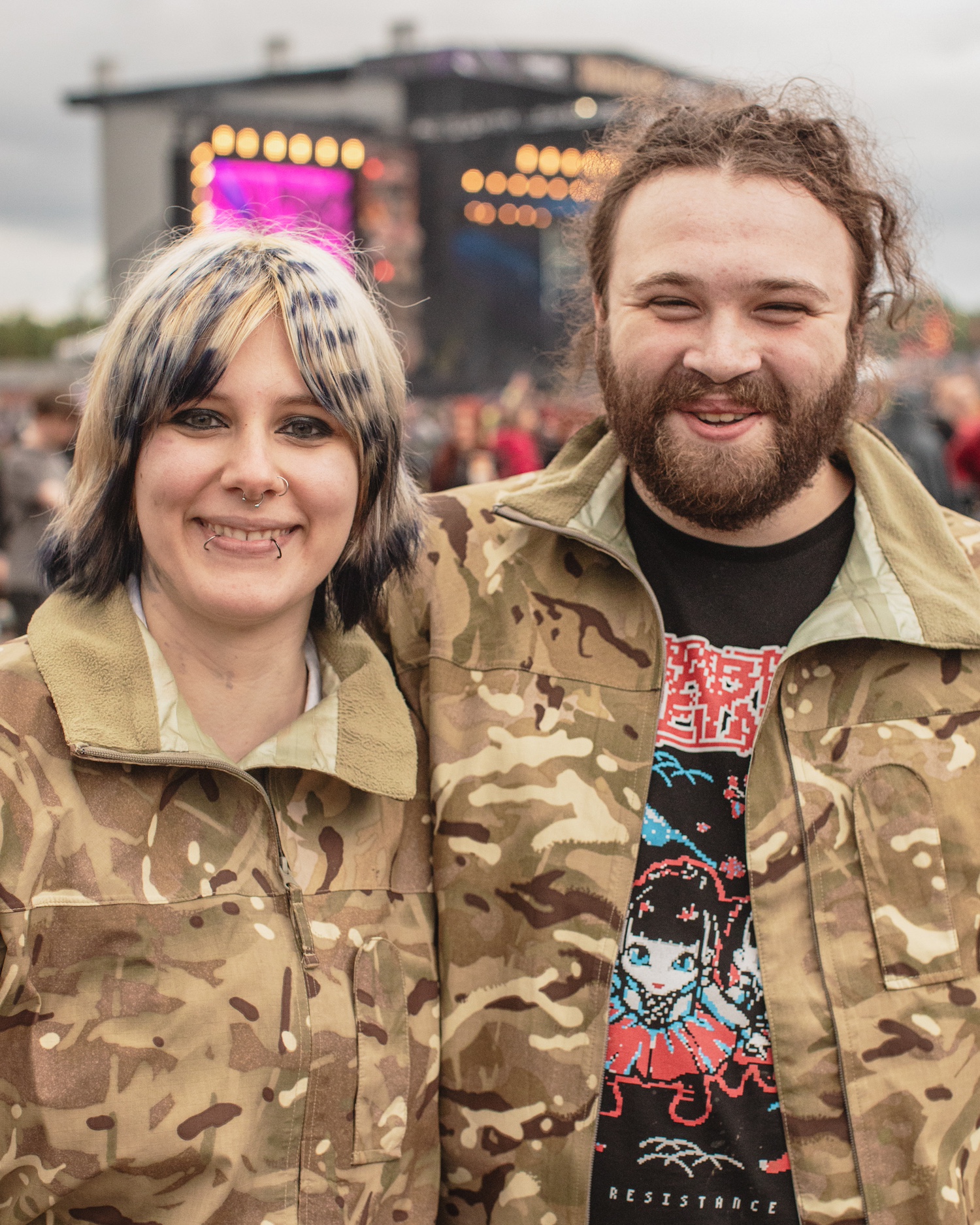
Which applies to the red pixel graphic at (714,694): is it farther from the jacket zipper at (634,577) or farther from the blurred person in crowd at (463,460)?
the blurred person in crowd at (463,460)

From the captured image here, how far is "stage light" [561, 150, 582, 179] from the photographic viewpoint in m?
17.6

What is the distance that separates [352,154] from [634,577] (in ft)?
44.1

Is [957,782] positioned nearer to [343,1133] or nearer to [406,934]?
[406,934]

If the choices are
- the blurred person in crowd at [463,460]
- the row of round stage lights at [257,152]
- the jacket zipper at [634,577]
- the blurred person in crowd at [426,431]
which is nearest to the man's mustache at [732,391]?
the jacket zipper at [634,577]

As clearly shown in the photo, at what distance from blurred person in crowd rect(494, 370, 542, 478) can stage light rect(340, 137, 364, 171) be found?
3.31 meters

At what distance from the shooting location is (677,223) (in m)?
1.84

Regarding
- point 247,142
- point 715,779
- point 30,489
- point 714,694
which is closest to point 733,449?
point 714,694

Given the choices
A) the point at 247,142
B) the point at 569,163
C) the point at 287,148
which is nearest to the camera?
the point at 247,142

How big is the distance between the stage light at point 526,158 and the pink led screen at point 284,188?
4.83 metres

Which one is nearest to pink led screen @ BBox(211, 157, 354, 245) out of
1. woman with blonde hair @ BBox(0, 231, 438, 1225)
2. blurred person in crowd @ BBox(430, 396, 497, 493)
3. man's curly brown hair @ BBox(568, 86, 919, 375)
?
blurred person in crowd @ BBox(430, 396, 497, 493)

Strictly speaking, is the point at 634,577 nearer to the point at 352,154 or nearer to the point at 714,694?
the point at 714,694

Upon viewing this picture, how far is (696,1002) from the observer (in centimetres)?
168

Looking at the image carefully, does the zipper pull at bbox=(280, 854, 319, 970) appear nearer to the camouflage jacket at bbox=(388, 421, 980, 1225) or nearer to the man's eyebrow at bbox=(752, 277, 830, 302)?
the camouflage jacket at bbox=(388, 421, 980, 1225)

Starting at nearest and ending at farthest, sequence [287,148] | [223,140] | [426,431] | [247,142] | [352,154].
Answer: [223,140] < [247,142] < [287,148] < [352,154] < [426,431]
